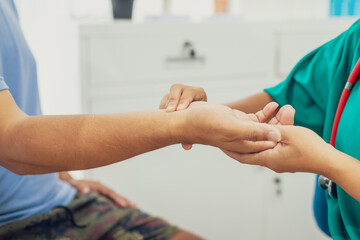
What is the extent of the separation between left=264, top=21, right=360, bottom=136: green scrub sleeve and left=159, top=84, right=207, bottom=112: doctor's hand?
156mm

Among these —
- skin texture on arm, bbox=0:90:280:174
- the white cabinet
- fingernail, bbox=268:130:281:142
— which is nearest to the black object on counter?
the white cabinet

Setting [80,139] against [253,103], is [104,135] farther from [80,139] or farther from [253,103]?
[253,103]

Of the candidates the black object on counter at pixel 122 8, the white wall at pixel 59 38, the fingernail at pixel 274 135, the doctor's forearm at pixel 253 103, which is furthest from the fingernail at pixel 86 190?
the black object on counter at pixel 122 8

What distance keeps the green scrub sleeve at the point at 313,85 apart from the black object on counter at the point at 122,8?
675 mm

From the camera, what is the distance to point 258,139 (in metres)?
0.56

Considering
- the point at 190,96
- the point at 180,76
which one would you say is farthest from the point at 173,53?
the point at 190,96

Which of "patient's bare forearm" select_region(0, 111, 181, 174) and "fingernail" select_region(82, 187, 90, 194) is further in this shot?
"fingernail" select_region(82, 187, 90, 194)

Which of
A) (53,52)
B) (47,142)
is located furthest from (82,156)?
(53,52)

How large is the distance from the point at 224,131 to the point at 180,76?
2.31ft

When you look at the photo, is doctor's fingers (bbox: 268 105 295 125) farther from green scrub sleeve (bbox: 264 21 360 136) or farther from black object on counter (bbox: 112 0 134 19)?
black object on counter (bbox: 112 0 134 19)

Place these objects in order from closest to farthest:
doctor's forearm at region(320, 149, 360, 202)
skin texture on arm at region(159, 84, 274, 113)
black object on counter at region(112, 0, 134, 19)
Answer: doctor's forearm at region(320, 149, 360, 202) < skin texture on arm at region(159, 84, 274, 113) < black object on counter at region(112, 0, 134, 19)

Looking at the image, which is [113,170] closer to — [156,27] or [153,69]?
[153,69]

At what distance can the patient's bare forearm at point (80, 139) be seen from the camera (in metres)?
0.55

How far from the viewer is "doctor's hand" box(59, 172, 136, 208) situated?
35.9 inches
